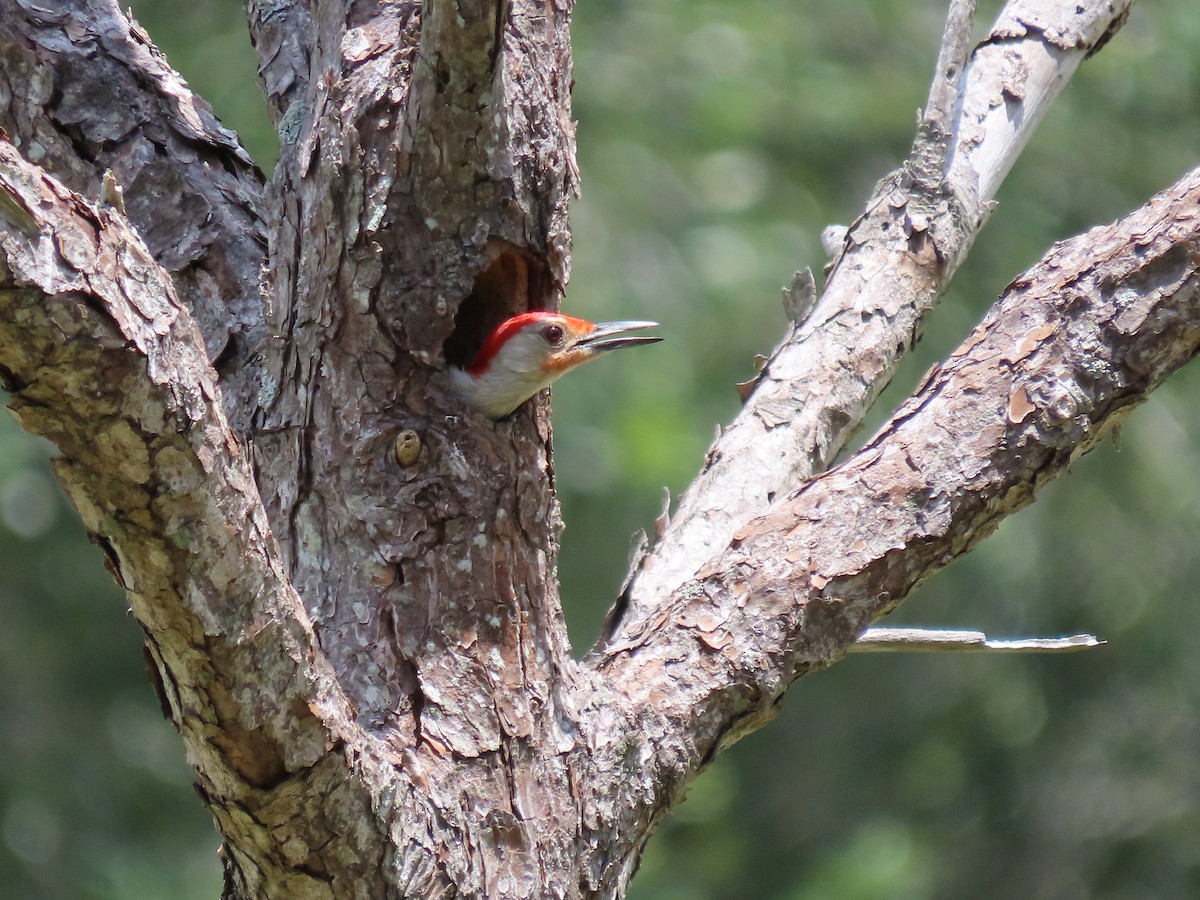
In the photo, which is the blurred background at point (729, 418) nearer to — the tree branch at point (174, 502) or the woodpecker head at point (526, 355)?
the woodpecker head at point (526, 355)

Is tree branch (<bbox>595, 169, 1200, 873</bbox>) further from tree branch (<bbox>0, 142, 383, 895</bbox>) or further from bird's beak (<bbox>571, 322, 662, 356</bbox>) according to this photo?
bird's beak (<bbox>571, 322, 662, 356</bbox>)

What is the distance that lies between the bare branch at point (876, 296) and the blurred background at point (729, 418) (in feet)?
14.2

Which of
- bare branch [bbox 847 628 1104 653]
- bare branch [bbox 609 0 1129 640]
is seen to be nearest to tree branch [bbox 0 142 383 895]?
bare branch [bbox 609 0 1129 640]

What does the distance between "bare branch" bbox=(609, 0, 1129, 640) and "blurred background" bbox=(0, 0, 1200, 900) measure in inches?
170

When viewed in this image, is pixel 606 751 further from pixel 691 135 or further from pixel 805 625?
pixel 691 135

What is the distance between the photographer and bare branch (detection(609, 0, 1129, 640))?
11.2 ft

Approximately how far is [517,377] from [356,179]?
617 mm

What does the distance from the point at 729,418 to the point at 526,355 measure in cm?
558

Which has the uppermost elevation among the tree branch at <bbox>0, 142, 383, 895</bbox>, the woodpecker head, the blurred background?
the blurred background

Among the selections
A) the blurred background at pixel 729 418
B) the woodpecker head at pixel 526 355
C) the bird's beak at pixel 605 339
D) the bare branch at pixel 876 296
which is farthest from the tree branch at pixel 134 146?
the blurred background at pixel 729 418

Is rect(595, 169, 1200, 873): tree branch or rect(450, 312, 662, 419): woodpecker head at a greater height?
rect(450, 312, 662, 419): woodpecker head

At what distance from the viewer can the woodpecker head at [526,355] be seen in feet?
10.1

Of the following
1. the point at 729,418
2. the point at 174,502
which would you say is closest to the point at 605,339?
the point at 174,502

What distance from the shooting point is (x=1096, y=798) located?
29.0 feet
